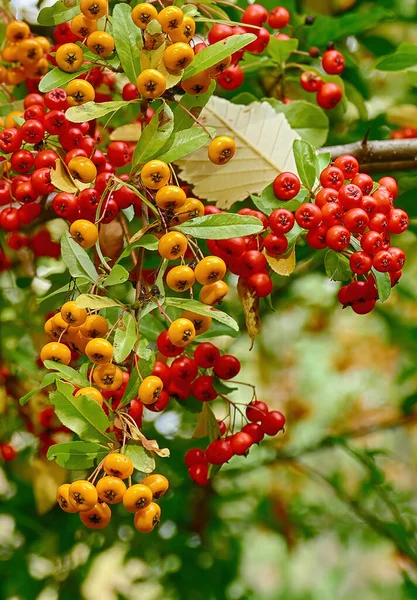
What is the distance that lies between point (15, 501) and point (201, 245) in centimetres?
102

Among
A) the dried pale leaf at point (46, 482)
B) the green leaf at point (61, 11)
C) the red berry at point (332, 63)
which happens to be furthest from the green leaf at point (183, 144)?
the dried pale leaf at point (46, 482)

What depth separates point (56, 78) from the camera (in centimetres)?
Result: 79

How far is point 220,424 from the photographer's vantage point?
97cm

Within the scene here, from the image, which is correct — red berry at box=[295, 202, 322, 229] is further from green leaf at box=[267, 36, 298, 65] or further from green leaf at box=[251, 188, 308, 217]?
green leaf at box=[267, 36, 298, 65]

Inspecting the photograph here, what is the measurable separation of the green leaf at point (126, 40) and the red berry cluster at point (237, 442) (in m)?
0.47

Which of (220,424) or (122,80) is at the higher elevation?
(122,80)

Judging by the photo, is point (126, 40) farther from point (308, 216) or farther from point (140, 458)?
point (140, 458)

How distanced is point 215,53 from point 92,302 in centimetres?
30

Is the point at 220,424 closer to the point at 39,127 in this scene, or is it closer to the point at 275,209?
the point at 275,209

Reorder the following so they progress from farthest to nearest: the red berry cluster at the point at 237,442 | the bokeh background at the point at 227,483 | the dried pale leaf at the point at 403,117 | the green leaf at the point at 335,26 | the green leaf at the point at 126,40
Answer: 1. the dried pale leaf at the point at 403,117
2. the bokeh background at the point at 227,483
3. the green leaf at the point at 335,26
4. the red berry cluster at the point at 237,442
5. the green leaf at the point at 126,40

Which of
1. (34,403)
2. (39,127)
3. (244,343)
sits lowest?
(244,343)

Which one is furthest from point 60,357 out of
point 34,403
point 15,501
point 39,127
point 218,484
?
point 218,484

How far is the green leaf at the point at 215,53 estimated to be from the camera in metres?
0.72

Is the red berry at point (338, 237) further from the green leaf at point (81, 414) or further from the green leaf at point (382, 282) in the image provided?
the green leaf at point (81, 414)
